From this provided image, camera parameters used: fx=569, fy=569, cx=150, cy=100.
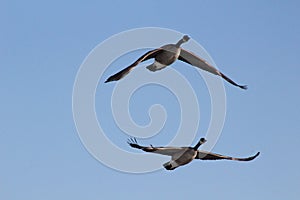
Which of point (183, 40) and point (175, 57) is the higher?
point (183, 40)

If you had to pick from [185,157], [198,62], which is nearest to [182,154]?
[185,157]

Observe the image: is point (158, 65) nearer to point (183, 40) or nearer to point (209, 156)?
point (183, 40)

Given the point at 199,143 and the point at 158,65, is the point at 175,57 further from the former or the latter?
the point at 199,143

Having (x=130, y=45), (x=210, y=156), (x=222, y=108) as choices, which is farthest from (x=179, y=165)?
(x=130, y=45)

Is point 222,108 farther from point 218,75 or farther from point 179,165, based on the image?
point 179,165

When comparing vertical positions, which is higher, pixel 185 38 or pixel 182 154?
pixel 185 38

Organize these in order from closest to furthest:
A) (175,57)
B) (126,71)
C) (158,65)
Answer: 1. (126,71)
2. (158,65)
3. (175,57)

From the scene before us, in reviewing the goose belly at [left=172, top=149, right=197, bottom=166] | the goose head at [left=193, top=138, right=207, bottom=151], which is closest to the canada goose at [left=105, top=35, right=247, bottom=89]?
the goose head at [left=193, top=138, right=207, bottom=151]

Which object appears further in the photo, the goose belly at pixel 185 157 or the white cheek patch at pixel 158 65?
the goose belly at pixel 185 157

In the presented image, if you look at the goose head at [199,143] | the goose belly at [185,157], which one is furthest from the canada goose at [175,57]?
the goose belly at [185,157]

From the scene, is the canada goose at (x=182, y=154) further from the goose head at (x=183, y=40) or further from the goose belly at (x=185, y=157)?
the goose head at (x=183, y=40)

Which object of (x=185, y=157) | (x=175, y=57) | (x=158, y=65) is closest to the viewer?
(x=158, y=65)

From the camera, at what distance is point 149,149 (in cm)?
932

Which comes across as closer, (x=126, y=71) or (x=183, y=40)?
(x=126, y=71)
